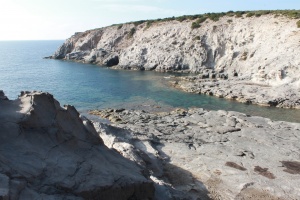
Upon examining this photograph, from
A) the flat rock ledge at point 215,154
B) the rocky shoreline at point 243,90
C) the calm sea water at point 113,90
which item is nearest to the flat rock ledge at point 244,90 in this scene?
the rocky shoreline at point 243,90

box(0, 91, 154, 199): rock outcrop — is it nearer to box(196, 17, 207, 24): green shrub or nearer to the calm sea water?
the calm sea water

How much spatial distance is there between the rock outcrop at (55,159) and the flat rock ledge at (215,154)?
267 centimetres

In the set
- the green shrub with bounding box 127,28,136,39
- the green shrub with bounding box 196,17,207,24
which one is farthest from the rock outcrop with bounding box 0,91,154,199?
the green shrub with bounding box 127,28,136,39

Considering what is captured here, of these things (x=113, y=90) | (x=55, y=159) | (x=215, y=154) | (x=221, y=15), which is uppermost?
(x=221, y=15)

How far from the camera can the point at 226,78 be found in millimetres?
64875

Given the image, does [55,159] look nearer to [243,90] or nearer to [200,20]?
[243,90]

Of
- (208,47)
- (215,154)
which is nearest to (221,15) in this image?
(208,47)

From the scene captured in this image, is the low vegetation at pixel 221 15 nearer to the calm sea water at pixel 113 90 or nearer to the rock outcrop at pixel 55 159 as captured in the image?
the calm sea water at pixel 113 90

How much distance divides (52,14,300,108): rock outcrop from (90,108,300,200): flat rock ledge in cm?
1754

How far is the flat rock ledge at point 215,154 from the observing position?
18.9 meters

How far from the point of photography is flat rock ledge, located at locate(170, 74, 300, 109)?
47531 mm

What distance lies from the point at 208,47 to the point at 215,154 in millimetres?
58697

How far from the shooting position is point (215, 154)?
24297 mm

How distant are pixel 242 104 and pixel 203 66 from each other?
1221 inches
